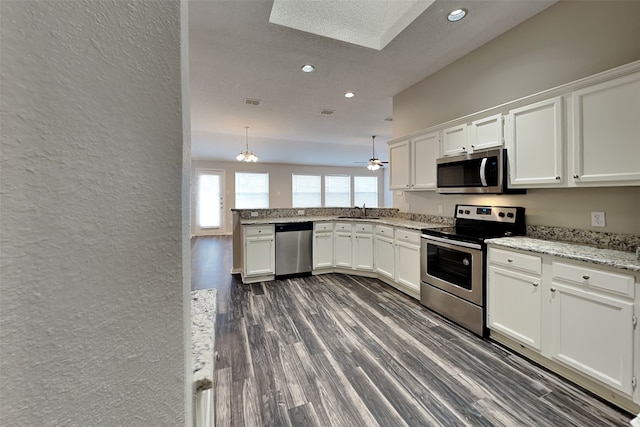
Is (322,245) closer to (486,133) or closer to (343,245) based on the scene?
(343,245)

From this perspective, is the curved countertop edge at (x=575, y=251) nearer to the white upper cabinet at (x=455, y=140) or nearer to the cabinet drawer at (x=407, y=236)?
the cabinet drawer at (x=407, y=236)

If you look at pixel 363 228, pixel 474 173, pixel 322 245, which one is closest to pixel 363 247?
pixel 363 228

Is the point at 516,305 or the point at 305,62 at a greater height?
the point at 305,62

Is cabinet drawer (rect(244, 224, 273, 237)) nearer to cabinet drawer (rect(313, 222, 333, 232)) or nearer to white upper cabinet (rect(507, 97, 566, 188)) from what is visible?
cabinet drawer (rect(313, 222, 333, 232))

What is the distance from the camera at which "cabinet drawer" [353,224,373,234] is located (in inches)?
161

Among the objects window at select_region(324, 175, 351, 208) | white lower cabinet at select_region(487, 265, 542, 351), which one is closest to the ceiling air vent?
white lower cabinet at select_region(487, 265, 542, 351)

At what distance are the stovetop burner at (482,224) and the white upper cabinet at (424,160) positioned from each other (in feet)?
1.62

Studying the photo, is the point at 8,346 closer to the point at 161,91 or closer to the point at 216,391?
the point at 161,91

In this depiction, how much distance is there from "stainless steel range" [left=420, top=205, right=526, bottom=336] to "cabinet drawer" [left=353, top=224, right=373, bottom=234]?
1.11 meters

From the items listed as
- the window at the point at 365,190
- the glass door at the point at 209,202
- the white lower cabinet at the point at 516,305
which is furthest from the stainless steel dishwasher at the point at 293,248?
the window at the point at 365,190

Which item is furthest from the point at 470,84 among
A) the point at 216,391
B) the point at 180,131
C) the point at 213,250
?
the point at 213,250

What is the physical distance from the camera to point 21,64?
→ 35 centimetres

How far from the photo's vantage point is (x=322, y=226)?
4340 mm

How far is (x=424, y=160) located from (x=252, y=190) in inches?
279
